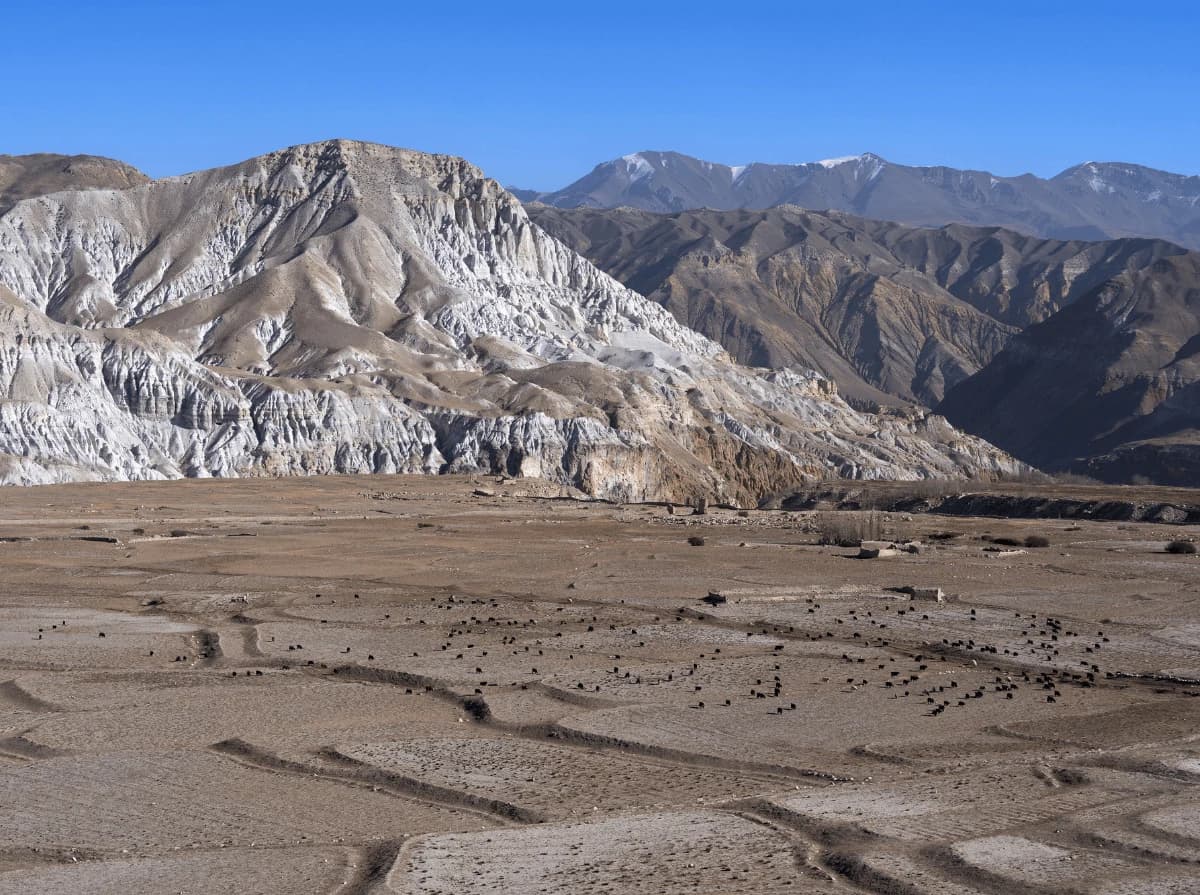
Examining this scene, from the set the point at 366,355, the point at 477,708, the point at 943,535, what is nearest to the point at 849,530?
the point at 943,535

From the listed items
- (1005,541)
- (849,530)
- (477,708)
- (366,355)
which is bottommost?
(477,708)

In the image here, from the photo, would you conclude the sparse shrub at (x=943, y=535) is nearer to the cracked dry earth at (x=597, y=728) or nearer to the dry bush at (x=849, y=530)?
the dry bush at (x=849, y=530)

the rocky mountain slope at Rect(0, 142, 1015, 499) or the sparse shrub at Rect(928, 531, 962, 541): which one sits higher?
the rocky mountain slope at Rect(0, 142, 1015, 499)

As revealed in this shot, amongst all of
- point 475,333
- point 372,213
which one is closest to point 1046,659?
point 475,333

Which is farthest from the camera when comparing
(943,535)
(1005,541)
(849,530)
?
(943,535)

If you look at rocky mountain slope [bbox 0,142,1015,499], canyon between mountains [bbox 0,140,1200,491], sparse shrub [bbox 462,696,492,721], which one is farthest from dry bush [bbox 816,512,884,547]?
rocky mountain slope [bbox 0,142,1015,499]

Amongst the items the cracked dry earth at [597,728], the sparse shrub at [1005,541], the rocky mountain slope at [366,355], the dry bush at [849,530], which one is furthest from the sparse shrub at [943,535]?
the rocky mountain slope at [366,355]

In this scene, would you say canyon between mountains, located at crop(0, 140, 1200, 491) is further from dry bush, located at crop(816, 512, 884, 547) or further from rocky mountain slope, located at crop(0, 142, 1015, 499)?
dry bush, located at crop(816, 512, 884, 547)

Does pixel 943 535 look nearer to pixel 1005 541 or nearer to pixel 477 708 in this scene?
pixel 1005 541
